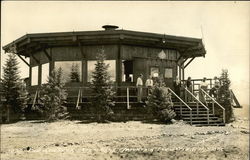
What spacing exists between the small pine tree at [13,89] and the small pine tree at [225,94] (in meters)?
11.7

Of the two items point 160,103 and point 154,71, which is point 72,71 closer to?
point 154,71

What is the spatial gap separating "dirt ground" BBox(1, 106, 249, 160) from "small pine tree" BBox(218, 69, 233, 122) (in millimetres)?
6726

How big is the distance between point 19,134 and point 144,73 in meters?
10.2

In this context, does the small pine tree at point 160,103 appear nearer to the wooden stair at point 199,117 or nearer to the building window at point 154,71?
the wooden stair at point 199,117

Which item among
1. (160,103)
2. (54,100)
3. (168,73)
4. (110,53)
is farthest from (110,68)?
(160,103)

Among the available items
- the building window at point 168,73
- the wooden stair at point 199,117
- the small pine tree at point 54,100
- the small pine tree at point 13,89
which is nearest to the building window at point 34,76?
the small pine tree at point 13,89

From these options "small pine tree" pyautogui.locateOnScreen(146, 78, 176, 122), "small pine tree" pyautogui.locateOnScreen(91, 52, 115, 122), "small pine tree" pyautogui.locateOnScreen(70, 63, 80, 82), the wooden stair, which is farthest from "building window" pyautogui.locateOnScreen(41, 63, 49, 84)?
the wooden stair

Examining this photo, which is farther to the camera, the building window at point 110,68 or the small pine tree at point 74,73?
the small pine tree at point 74,73

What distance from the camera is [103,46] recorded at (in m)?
20.6

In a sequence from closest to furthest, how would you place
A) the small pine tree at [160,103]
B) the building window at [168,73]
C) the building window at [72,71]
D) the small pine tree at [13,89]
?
the small pine tree at [160,103] < the small pine tree at [13,89] < the building window at [72,71] < the building window at [168,73]

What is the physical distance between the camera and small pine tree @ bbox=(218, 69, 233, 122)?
19.8 metres

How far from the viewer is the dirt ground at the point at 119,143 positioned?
29.3ft

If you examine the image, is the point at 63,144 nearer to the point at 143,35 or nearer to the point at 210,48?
the point at 143,35

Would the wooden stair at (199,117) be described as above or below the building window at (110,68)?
below
